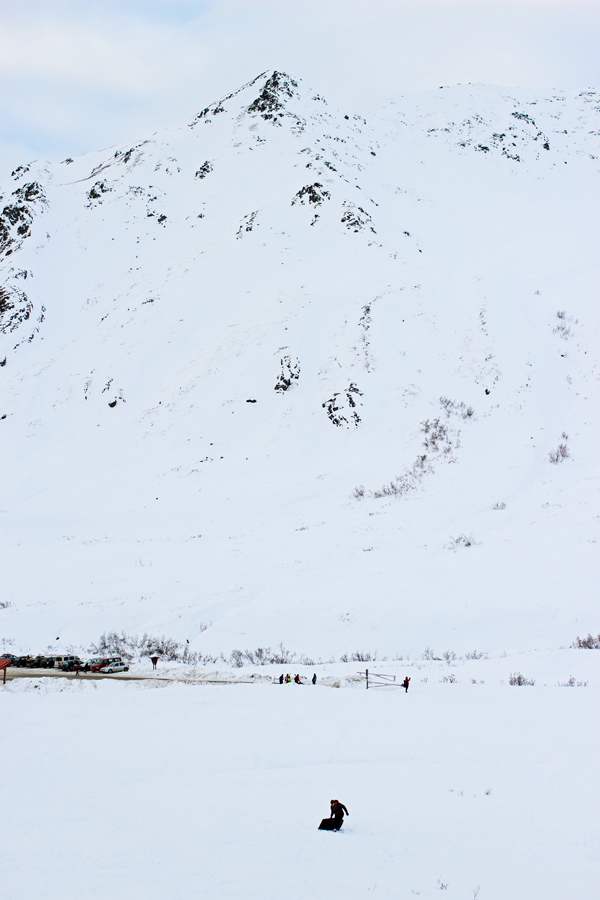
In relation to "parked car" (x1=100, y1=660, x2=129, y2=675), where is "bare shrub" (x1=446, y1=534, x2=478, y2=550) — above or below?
above

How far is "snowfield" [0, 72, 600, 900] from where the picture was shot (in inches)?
351

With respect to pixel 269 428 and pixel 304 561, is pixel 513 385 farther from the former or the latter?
pixel 304 561

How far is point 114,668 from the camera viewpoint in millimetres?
19109

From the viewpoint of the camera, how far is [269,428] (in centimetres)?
4247

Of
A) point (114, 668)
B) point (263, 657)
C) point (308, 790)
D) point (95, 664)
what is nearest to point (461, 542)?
point (263, 657)

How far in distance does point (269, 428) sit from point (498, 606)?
83.9 ft

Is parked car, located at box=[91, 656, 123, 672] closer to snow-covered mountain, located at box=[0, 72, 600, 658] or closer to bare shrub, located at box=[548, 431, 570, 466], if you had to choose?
snow-covered mountain, located at box=[0, 72, 600, 658]

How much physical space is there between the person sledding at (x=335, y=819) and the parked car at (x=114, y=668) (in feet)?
40.5

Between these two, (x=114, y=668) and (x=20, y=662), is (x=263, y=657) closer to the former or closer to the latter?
(x=114, y=668)

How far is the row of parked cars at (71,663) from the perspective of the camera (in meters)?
19.1

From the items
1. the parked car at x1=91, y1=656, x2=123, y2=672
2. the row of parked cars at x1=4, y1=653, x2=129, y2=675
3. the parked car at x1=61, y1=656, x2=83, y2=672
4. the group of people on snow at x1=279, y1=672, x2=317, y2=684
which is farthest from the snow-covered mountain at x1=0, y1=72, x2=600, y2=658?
the group of people on snow at x1=279, y1=672, x2=317, y2=684

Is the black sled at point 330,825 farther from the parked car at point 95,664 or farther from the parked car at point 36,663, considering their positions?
the parked car at point 36,663

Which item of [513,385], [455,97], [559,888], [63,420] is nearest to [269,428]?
[513,385]

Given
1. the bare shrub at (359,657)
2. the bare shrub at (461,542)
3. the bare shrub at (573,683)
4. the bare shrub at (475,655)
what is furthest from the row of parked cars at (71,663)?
the bare shrub at (461,542)
